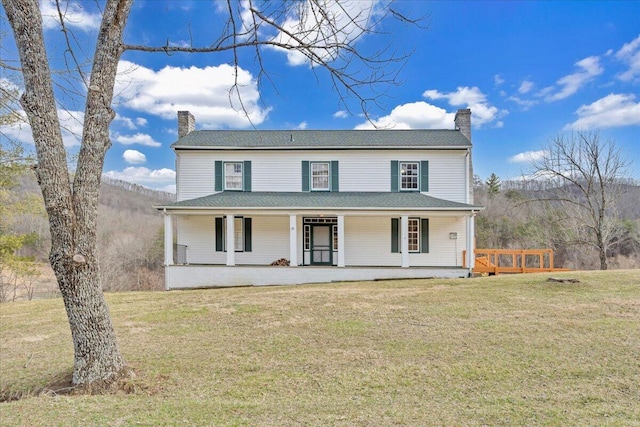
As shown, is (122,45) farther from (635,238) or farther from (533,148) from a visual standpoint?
(635,238)

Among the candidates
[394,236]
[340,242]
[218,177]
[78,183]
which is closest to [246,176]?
[218,177]

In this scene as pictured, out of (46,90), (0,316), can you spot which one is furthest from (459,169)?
(0,316)

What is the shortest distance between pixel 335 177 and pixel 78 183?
12187mm

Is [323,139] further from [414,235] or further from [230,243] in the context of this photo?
[230,243]

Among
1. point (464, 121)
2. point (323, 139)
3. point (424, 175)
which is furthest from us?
point (464, 121)

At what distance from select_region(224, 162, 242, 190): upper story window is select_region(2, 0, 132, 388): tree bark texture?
11490 millimetres

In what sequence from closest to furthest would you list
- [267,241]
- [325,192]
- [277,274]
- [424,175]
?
[277,274] < [267,241] < [424,175] < [325,192]

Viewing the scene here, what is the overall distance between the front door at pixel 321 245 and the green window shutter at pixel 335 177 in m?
1.82

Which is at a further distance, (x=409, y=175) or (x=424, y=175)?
(x=409, y=175)

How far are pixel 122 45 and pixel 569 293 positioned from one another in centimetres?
1086

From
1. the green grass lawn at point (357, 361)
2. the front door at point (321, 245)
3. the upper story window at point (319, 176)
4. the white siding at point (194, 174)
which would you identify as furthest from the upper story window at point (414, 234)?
the white siding at point (194, 174)

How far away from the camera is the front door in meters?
15.5

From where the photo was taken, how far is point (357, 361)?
490 cm

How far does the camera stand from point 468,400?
12.2ft
